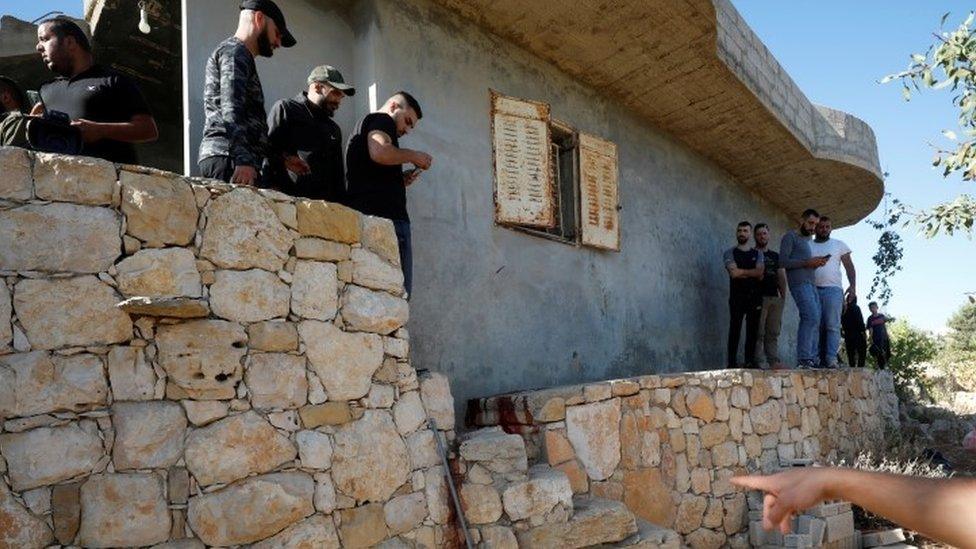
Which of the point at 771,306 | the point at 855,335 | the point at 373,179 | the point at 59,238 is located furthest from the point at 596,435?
the point at 855,335

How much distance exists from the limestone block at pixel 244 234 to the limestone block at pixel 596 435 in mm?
2101

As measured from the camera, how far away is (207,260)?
2883mm

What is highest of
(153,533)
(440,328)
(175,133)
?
(175,133)

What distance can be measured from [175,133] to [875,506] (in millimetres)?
7077

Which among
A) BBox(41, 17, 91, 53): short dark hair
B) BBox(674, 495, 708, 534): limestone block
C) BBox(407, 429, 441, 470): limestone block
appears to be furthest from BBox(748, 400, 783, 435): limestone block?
BBox(41, 17, 91, 53): short dark hair

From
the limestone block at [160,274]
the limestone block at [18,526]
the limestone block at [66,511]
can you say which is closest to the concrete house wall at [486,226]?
the limestone block at [160,274]

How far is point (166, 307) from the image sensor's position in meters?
2.70

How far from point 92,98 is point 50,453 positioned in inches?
65.6

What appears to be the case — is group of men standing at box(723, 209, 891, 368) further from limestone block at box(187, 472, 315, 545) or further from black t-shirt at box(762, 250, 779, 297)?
limestone block at box(187, 472, 315, 545)

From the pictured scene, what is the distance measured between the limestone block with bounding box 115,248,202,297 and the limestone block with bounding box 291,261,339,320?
0.46 m

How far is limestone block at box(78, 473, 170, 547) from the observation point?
96.7 inches

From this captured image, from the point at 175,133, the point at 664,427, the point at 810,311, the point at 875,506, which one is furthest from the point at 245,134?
the point at 810,311

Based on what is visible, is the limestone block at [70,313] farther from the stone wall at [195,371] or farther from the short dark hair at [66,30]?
the short dark hair at [66,30]

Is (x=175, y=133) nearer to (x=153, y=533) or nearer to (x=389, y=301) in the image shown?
(x=389, y=301)
